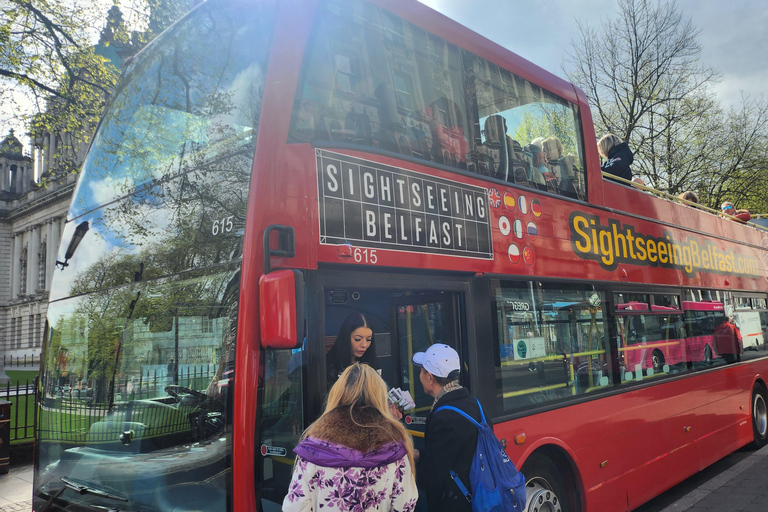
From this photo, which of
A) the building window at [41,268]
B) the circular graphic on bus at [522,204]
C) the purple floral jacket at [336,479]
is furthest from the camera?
the building window at [41,268]

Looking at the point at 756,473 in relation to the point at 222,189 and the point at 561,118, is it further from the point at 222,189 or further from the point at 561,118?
the point at 222,189

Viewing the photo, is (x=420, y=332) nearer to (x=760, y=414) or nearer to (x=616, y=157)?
(x=616, y=157)

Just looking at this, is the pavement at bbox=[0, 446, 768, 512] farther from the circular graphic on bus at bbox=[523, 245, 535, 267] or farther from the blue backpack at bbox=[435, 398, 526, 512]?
the blue backpack at bbox=[435, 398, 526, 512]

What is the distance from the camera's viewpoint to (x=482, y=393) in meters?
4.06

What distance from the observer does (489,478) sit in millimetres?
2980

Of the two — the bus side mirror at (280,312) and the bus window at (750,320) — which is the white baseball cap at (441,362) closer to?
the bus side mirror at (280,312)

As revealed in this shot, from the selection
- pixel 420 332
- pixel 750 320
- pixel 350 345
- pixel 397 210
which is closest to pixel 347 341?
pixel 350 345

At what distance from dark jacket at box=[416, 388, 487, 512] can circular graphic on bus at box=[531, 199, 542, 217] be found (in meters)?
2.43

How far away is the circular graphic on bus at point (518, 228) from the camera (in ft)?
15.4

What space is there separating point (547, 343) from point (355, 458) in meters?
2.90

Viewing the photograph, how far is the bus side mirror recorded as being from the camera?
262 cm

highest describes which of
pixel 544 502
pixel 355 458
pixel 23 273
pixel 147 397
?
pixel 23 273

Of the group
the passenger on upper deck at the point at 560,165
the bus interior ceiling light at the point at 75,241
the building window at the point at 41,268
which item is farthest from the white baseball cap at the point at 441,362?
the building window at the point at 41,268

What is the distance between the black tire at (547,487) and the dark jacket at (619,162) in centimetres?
354
